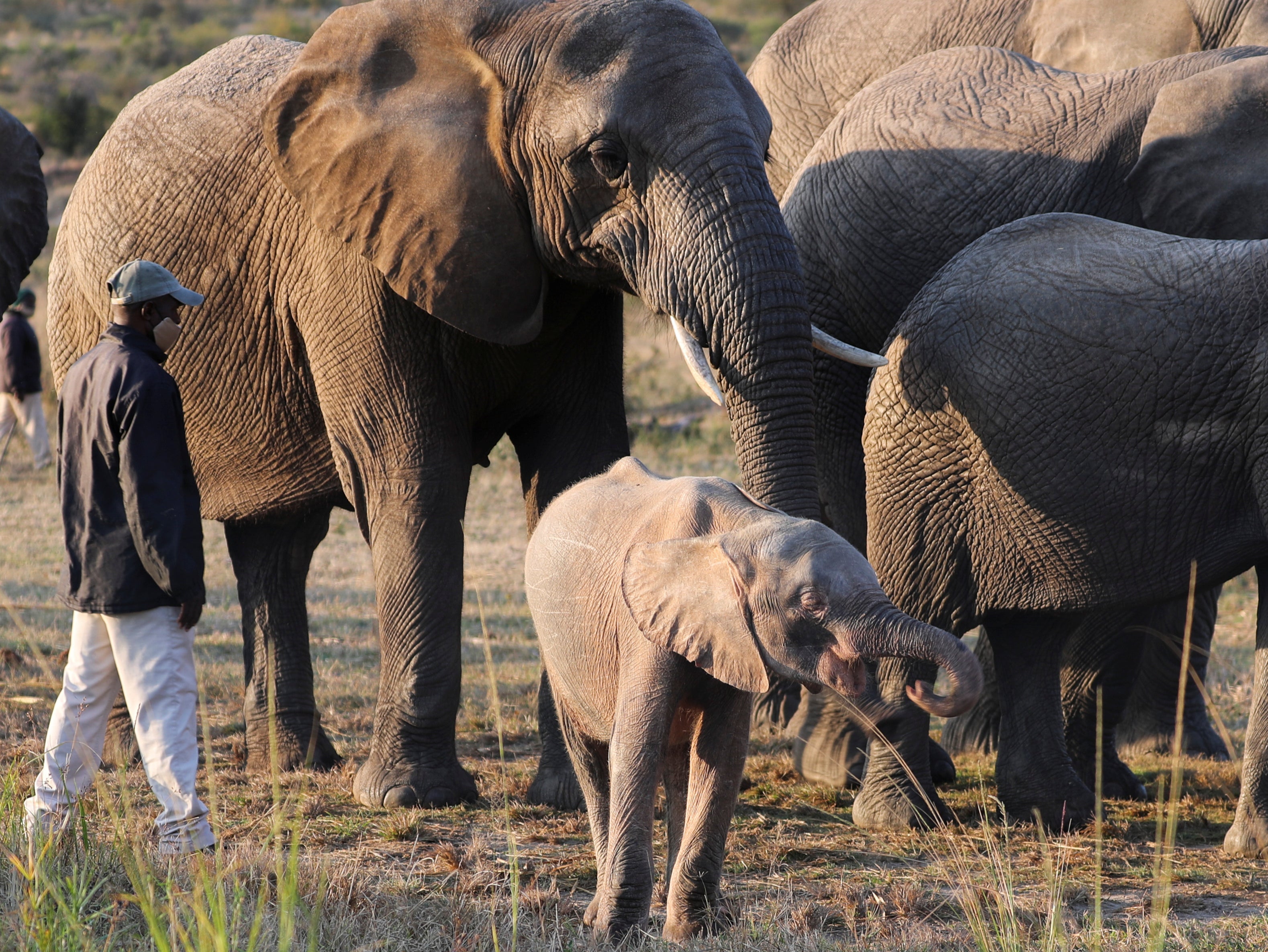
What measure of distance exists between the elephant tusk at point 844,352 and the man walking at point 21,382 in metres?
8.91

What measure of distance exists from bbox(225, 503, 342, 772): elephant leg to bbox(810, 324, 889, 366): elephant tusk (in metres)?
2.43

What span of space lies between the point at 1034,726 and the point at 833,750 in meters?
0.98

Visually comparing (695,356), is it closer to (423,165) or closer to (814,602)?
(423,165)

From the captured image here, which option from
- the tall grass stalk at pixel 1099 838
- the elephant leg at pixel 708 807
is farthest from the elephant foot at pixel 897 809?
the elephant leg at pixel 708 807

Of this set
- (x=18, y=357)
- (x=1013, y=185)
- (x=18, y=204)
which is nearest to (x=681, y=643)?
(x=1013, y=185)

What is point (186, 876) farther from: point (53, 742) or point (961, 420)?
point (961, 420)

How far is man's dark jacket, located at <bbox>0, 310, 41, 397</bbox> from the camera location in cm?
1291

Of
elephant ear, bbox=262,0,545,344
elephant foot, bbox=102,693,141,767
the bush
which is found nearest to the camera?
elephant ear, bbox=262,0,545,344

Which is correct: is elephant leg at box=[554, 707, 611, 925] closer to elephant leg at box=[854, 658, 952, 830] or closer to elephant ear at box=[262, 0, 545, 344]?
elephant leg at box=[854, 658, 952, 830]

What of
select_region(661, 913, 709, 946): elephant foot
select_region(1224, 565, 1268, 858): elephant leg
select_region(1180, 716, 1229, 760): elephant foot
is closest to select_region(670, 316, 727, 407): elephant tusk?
select_region(661, 913, 709, 946): elephant foot

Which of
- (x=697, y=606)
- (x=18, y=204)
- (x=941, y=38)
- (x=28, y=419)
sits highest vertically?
(x=941, y=38)

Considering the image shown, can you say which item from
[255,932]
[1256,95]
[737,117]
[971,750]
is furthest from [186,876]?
[1256,95]

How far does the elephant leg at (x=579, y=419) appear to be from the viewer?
627cm

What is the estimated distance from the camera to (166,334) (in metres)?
5.00
